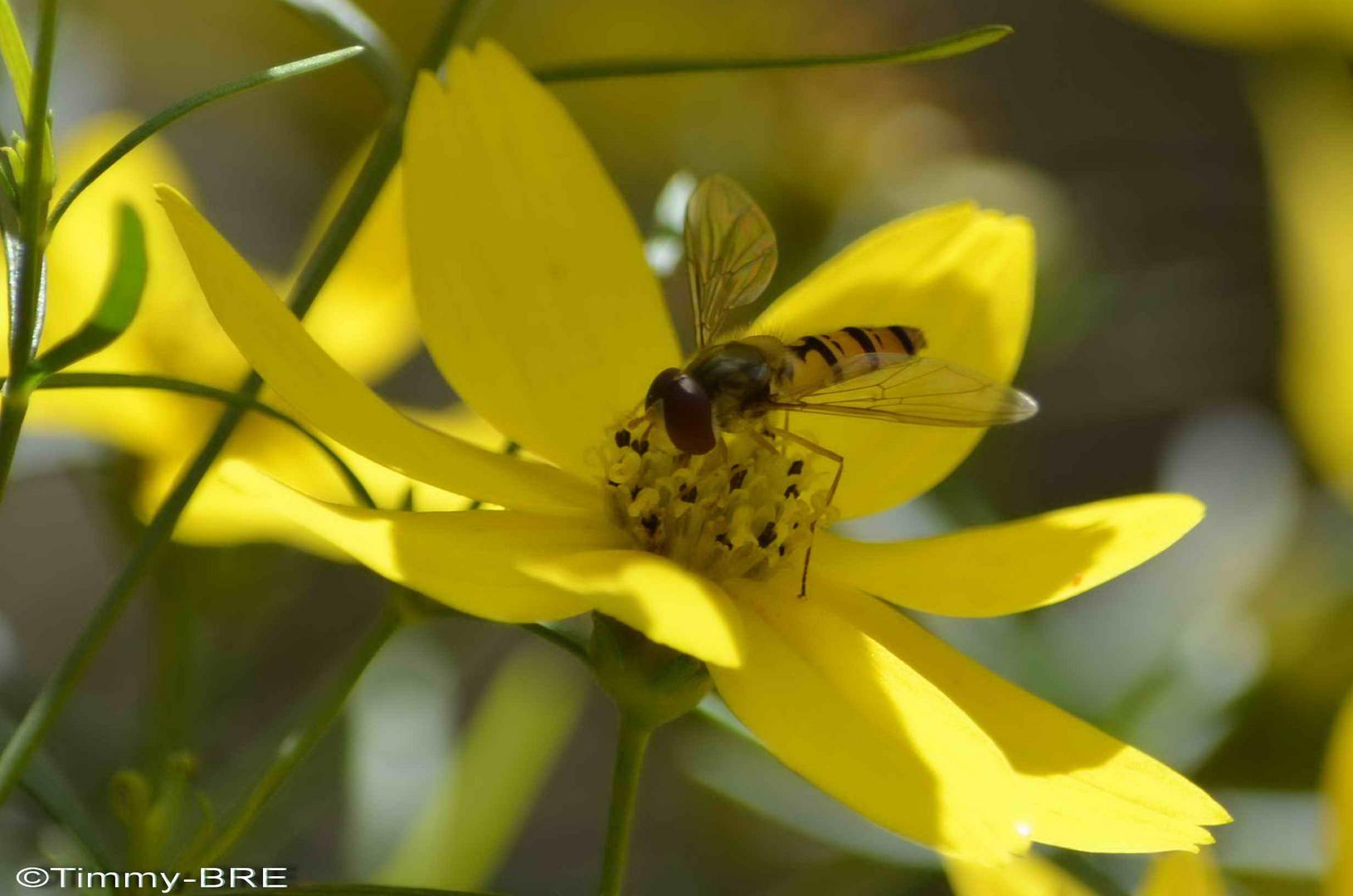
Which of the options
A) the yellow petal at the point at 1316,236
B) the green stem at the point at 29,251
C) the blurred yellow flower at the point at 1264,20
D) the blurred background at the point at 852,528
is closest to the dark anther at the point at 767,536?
the blurred background at the point at 852,528

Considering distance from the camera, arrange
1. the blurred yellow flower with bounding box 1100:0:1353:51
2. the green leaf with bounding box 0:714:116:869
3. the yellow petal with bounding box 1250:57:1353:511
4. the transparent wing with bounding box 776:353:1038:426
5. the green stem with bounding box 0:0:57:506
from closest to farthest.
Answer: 1. the green stem with bounding box 0:0:57:506
2. the green leaf with bounding box 0:714:116:869
3. the transparent wing with bounding box 776:353:1038:426
4. the yellow petal with bounding box 1250:57:1353:511
5. the blurred yellow flower with bounding box 1100:0:1353:51

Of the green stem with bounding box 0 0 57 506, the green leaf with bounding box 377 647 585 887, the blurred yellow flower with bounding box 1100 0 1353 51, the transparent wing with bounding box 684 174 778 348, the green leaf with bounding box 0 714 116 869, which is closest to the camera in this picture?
the green stem with bounding box 0 0 57 506

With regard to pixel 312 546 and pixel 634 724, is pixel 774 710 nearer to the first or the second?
pixel 634 724

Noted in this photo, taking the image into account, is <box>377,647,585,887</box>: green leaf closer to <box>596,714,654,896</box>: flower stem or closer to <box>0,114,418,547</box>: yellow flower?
<box>0,114,418,547</box>: yellow flower

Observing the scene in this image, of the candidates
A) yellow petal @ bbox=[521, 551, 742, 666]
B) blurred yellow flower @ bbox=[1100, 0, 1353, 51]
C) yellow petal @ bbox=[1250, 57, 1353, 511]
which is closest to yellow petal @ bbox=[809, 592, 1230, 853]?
yellow petal @ bbox=[521, 551, 742, 666]

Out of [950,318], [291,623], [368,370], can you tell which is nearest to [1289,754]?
[950,318]

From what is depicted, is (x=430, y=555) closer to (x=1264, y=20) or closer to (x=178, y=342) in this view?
(x=178, y=342)

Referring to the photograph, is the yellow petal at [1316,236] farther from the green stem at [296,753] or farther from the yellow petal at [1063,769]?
the green stem at [296,753]
